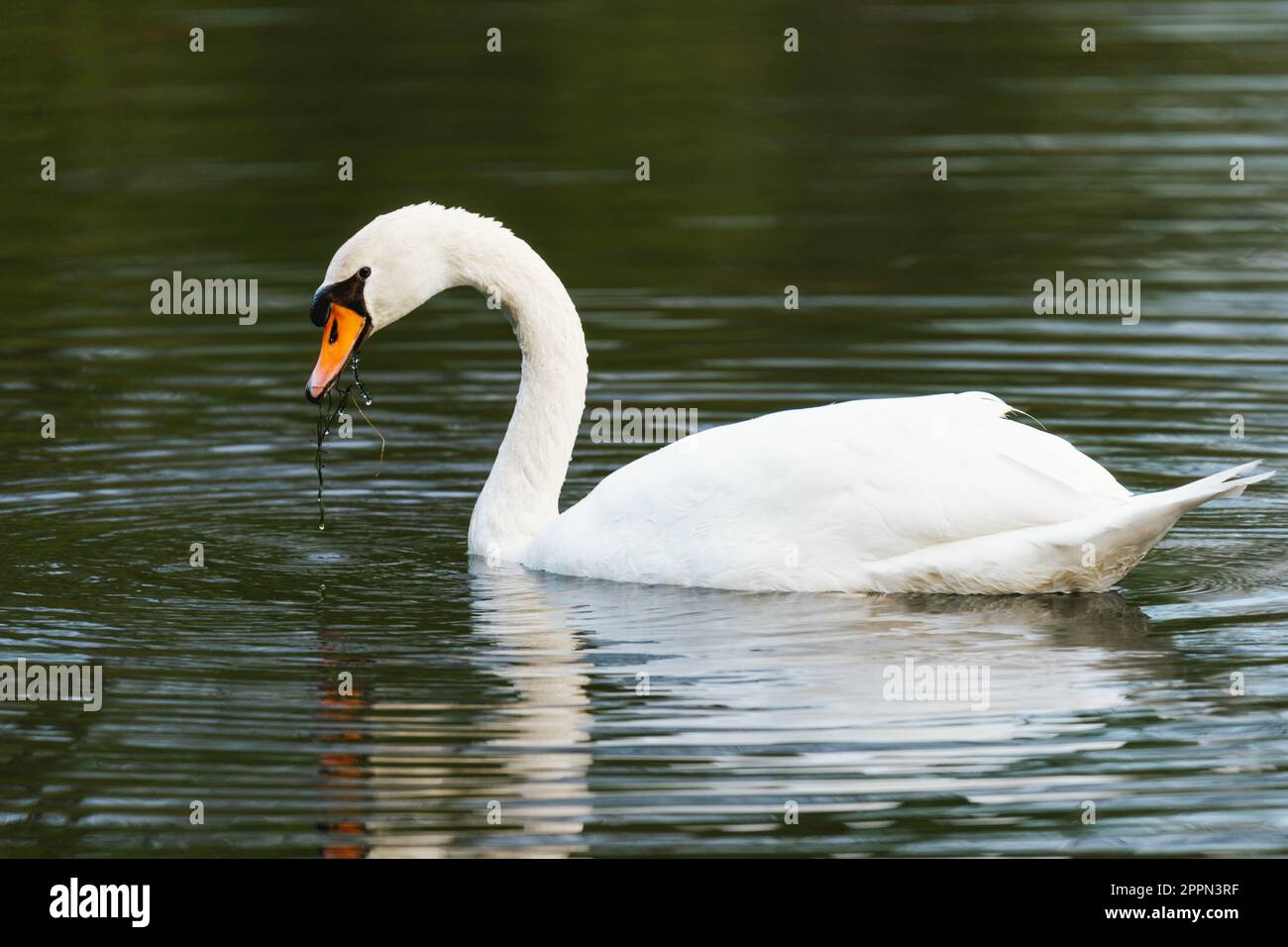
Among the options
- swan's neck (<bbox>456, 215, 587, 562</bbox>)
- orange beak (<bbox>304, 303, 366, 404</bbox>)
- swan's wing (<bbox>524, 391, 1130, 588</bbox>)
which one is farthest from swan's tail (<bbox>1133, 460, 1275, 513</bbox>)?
orange beak (<bbox>304, 303, 366, 404</bbox>)

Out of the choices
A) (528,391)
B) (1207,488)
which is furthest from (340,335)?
(1207,488)

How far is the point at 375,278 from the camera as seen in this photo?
36.3ft

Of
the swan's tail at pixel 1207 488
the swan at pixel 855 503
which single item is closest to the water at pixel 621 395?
the swan at pixel 855 503

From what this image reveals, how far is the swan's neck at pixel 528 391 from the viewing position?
11359mm

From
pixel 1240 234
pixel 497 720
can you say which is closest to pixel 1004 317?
pixel 1240 234

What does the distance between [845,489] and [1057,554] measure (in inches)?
36.7

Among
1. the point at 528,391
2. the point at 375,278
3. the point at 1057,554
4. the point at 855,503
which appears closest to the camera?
the point at 1057,554

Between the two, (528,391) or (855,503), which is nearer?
(855,503)

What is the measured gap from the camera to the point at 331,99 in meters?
24.0

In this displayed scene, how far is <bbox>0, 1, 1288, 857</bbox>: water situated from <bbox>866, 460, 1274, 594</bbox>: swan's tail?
123mm

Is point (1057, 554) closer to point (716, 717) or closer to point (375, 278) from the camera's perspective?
point (716, 717)

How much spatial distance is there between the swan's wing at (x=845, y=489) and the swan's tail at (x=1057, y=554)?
66 mm

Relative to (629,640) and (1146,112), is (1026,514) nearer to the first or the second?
(629,640)
